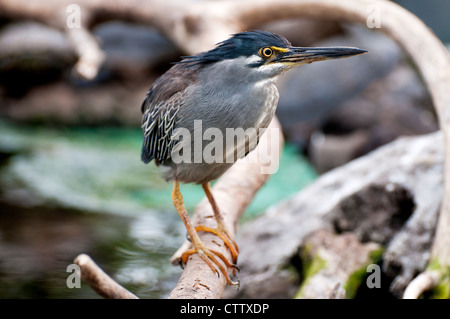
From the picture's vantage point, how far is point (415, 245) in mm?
3320

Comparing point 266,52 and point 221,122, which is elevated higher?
point 266,52

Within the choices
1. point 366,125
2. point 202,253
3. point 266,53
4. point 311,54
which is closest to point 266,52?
point 266,53

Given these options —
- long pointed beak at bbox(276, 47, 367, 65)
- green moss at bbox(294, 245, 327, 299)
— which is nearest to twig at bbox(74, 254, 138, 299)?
green moss at bbox(294, 245, 327, 299)

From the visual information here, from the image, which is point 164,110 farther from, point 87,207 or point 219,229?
point 87,207

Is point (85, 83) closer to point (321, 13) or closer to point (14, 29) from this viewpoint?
point (14, 29)

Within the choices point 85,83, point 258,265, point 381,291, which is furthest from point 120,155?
point 381,291

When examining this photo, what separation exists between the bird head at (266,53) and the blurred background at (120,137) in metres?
2.31

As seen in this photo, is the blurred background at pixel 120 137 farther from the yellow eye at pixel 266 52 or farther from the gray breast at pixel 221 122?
the yellow eye at pixel 266 52

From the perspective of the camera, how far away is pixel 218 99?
2.48 meters

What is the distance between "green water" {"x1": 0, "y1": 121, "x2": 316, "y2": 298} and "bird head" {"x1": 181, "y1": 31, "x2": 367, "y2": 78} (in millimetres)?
888

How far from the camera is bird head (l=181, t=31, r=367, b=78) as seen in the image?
2.38 m

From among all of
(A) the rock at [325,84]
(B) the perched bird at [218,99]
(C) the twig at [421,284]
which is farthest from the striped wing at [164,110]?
(A) the rock at [325,84]

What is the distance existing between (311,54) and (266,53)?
0.19 meters

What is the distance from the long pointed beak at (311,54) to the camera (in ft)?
7.68
